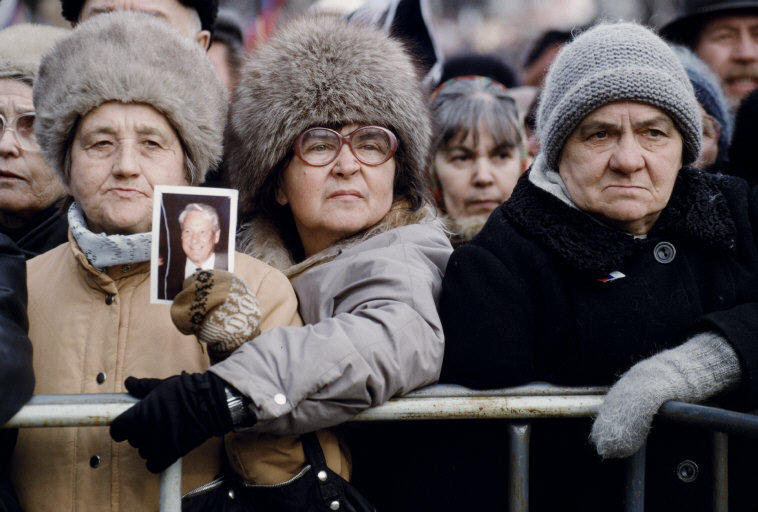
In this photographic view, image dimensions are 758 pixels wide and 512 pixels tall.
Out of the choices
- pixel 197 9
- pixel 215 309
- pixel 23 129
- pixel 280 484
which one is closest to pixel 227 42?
pixel 197 9

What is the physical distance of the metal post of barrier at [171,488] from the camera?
1.96m

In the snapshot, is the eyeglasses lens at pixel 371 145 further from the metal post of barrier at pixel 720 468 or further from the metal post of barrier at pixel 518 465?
the metal post of barrier at pixel 720 468

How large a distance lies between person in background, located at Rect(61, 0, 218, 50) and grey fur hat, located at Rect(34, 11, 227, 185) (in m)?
0.82

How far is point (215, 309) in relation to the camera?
6.66 ft

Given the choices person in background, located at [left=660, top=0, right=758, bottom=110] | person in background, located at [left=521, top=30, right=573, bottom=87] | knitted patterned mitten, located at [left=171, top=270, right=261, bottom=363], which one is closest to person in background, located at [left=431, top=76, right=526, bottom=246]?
person in background, located at [left=660, top=0, right=758, bottom=110]

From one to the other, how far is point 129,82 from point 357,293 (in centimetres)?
94

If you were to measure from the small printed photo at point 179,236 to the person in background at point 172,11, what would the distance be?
5.03 ft

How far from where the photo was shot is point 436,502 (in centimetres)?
236

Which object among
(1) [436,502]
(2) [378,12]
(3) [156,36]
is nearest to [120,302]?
(3) [156,36]

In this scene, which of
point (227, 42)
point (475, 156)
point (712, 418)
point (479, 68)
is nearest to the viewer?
point (712, 418)

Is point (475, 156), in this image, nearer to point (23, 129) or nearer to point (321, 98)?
point (321, 98)

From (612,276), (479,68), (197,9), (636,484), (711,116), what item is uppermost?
(197,9)

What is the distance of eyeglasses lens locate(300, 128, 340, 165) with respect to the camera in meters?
2.78

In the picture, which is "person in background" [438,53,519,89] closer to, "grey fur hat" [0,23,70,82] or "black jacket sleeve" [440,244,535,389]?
"grey fur hat" [0,23,70,82]
